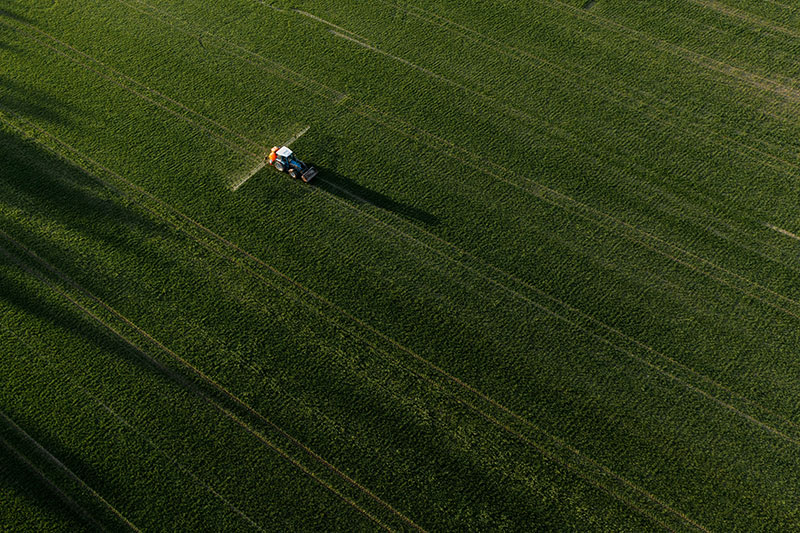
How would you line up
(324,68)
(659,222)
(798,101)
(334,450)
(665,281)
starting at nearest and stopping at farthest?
(334,450), (665,281), (659,222), (798,101), (324,68)

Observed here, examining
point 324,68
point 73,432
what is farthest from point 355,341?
point 324,68

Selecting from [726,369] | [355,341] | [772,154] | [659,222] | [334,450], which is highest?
[772,154]

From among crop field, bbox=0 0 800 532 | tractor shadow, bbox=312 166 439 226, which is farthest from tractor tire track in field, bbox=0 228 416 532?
tractor shadow, bbox=312 166 439 226

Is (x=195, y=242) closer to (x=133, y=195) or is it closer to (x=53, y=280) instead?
(x=133, y=195)

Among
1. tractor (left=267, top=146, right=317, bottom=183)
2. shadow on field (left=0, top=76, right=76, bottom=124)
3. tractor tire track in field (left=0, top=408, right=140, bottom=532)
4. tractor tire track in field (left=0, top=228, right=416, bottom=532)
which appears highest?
tractor (left=267, top=146, right=317, bottom=183)

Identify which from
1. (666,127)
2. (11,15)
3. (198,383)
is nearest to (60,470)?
(198,383)

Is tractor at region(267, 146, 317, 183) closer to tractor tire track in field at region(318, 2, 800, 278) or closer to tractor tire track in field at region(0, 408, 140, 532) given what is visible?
tractor tire track in field at region(318, 2, 800, 278)
